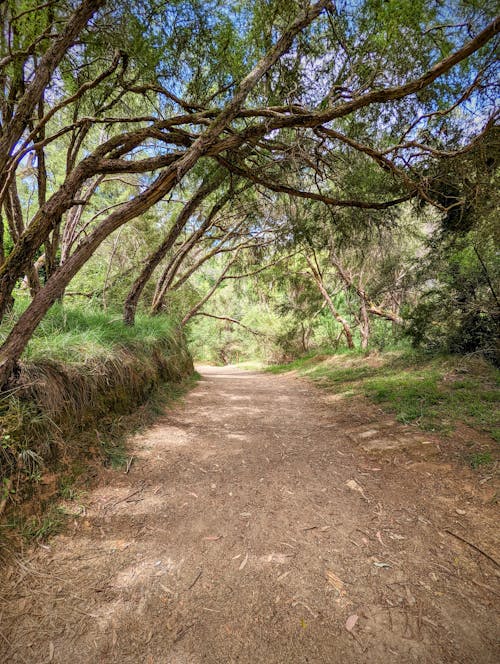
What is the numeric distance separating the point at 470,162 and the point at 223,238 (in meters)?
6.91

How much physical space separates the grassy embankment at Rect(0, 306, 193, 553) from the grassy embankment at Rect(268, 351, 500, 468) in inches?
131

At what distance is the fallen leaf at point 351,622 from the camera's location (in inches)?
55.2

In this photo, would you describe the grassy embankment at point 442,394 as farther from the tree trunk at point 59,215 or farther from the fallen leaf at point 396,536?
the tree trunk at point 59,215

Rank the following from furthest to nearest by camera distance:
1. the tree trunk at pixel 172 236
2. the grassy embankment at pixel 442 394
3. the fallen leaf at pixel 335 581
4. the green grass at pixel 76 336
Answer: the tree trunk at pixel 172 236 < the grassy embankment at pixel 442 394 < the green grass at pixel 76 336 < the fallen leaf at pixel 335 581

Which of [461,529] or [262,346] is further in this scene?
[262,346]

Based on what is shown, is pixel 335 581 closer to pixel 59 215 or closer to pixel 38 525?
pixel 38 525

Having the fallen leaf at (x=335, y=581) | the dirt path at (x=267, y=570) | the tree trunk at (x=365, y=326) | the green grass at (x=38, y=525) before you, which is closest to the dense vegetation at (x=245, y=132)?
the green grass at (x=38, y=525)

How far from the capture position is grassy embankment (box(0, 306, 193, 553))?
194 cm

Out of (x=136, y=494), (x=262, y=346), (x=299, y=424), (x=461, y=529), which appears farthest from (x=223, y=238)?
(x=262, y=346)

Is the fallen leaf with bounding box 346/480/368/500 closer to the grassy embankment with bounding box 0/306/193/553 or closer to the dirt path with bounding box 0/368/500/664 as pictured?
the dirt path with bounding box 0/368/500/664

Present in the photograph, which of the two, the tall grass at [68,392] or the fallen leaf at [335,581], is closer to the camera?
the fallen leaf at [335,581]

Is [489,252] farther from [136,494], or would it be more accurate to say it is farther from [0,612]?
[0,612]

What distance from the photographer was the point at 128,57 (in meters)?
3.56

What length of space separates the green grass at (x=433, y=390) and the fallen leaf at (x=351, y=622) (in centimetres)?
226
